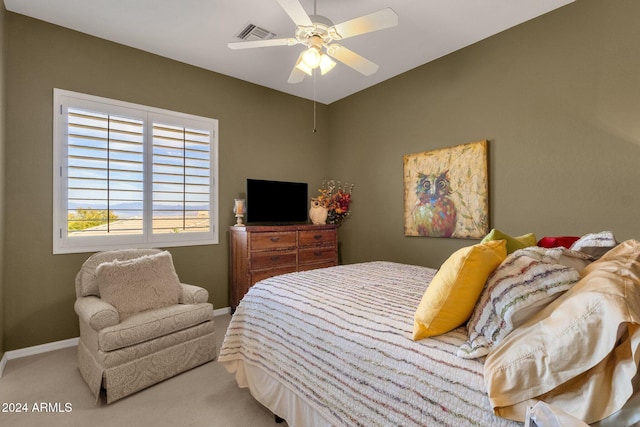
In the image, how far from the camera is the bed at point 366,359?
98 cm

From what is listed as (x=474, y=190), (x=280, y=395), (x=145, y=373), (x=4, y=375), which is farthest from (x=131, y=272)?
(x=474, y=190)

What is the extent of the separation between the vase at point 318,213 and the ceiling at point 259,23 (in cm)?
182

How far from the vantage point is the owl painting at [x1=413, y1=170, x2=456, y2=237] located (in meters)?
3.45

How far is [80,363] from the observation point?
8.07ft

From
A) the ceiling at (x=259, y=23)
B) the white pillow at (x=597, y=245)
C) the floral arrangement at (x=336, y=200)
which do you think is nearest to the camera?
the white pillow at (x=597, y=245)

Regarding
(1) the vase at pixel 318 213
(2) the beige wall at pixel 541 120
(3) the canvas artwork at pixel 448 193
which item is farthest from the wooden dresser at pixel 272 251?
(3) the canvas artwork at pixel 448 193

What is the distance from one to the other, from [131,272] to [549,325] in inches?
106

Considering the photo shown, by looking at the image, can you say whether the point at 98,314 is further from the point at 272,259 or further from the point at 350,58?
the point at 350,58

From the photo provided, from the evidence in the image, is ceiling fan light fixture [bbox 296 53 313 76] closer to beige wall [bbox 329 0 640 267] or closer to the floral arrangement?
beige wall [bbox 329 0 640 267]

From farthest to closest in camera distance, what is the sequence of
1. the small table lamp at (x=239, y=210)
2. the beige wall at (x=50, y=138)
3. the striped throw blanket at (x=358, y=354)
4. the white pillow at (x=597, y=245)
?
1. the small table lamp at (x=239, y=210)
2. the beige wall at (x=50, y=138)
3. the white pillow at (x=597, y=245)
4. the striped throw blanket at (x=358, y=354)

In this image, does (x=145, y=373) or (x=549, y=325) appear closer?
(x=549, y=325)

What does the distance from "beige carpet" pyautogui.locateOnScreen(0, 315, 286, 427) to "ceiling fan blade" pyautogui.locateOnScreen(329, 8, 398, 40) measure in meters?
2.60

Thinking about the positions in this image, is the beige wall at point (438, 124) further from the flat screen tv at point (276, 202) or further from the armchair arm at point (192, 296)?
the armchair arm at point (192, 296)

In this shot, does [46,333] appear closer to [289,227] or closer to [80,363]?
[80,363]
